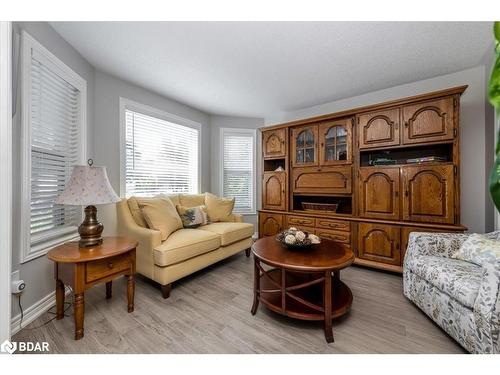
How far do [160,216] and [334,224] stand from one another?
2.21 metres

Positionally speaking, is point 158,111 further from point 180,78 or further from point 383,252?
point 383,252

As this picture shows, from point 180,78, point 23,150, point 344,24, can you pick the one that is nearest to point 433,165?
point 344,24

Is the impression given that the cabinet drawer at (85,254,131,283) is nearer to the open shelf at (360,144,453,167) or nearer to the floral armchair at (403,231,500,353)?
the floral armchair at (403,231,500,353)

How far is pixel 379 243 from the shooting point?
8.18 ft

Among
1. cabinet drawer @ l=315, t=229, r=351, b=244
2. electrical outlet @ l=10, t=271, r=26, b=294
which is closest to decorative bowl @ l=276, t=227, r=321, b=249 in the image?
cabinet drawer @ l=315, t=229, r=351, b=244

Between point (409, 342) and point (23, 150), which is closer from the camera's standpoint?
point (409, 342)

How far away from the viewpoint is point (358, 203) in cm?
269

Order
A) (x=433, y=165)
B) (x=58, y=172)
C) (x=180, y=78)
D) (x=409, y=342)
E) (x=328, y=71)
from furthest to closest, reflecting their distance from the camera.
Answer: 1. (x=180, y=78)
2. (x=328, y=71)
3. (x=433, y=165)
4. (x=58, y=172)
5. (x=409, y=342)

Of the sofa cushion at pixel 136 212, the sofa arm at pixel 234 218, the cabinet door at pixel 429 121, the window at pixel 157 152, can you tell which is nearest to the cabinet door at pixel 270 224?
the sofa arm at pixel 234 218

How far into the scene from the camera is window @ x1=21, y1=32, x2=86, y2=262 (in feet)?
5.17

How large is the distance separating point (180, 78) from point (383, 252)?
10.7ft

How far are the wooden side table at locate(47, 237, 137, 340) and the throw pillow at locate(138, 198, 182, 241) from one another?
458 millimetres

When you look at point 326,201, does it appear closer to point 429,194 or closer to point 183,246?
point 429,194

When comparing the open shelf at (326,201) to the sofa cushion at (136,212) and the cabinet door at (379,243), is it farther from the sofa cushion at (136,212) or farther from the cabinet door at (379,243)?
the sofa cushion at (136,212)
